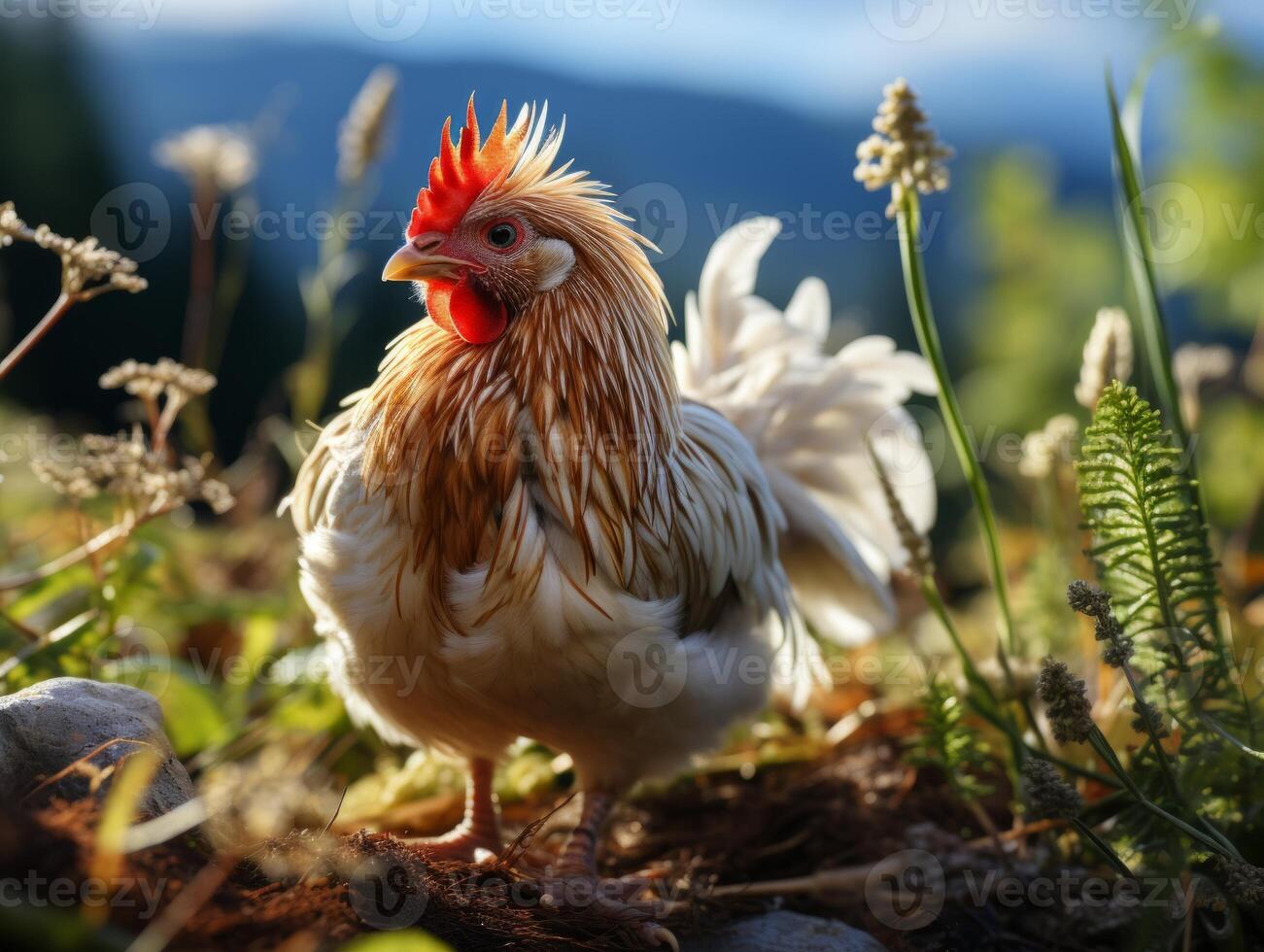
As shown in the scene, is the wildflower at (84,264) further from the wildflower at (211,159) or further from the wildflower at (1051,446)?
the wildflower at (1051,446)

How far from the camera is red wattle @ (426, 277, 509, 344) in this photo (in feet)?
6.37

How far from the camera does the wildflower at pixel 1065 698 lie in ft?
4.82

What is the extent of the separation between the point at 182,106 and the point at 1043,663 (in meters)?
12.4

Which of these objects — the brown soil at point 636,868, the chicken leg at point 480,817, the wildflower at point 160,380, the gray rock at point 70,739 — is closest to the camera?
the brown soil at point 636,868

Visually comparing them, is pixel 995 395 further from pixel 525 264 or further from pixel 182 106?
pixel 182 106

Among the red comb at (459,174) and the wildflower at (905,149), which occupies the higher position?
the wildflower at (905,149)

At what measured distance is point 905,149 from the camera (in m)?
1.96

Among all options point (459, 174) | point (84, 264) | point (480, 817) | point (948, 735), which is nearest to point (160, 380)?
point (84, 264)

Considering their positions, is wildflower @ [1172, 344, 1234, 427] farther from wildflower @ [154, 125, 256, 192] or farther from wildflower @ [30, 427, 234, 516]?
wildflower @ [154, 125, 256, 192]

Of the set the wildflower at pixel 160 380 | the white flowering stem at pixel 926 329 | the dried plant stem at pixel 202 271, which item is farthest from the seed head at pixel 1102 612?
the dried plant stem at pixel 202 271

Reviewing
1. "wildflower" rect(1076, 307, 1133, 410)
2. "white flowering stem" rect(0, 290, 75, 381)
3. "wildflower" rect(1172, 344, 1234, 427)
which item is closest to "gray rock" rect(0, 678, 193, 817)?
"white flowering stem" rect(0, 290, 75, 381)

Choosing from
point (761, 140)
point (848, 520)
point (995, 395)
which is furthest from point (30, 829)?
point (761, 140)

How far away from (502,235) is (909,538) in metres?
1.08

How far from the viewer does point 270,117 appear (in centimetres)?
327
